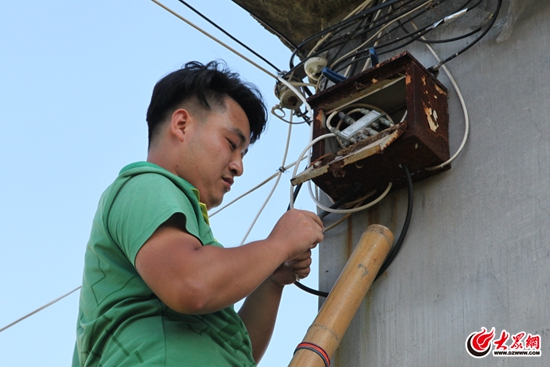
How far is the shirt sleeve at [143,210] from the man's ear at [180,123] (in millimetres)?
438

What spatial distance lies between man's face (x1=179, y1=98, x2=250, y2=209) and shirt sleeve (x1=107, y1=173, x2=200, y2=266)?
337 millimetres

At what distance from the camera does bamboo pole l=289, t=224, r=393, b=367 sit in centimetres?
254

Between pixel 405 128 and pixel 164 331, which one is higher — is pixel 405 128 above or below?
below

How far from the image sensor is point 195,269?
1.98 m

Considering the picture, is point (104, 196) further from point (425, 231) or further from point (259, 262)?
point (425, 231)

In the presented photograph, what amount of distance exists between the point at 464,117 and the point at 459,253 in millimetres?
521

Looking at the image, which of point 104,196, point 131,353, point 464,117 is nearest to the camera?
point 131,353

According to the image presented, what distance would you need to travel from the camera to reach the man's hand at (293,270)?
8.88 feet

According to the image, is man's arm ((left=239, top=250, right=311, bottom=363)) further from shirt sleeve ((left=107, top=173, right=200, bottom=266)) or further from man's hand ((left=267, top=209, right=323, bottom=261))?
shirt sleeve ((left=107, top=173, right=200, bottom=266))

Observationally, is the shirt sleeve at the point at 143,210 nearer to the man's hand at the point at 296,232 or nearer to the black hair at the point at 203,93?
the man's hand at the point at 296,232

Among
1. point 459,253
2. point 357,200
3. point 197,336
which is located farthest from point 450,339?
point 197,336

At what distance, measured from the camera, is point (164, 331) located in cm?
208

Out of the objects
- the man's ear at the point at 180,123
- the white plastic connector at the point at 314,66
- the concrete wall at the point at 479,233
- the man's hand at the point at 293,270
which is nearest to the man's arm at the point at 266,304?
the man's hand at the point at 293,270

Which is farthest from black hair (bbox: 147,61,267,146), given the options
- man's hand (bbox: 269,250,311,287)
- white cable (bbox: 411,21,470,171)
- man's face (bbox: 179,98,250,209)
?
white cable (bbox: 411,21,470,171)
